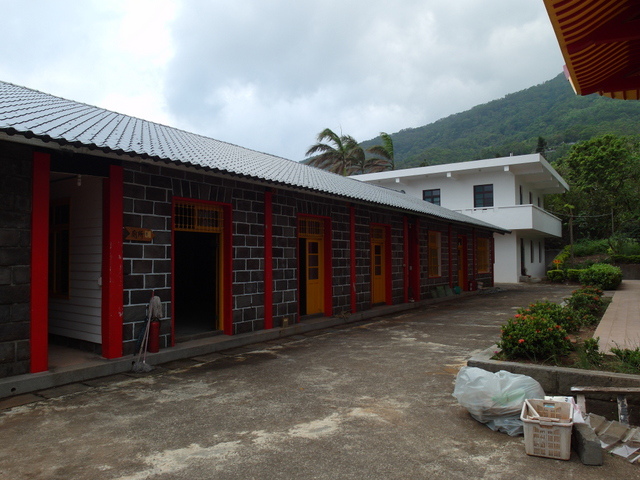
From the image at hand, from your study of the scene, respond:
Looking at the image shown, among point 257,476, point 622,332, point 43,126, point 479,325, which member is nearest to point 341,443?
point 257,476

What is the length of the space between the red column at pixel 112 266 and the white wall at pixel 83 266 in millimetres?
205

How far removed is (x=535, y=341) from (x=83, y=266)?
6388 mm

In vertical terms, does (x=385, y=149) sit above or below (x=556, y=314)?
above

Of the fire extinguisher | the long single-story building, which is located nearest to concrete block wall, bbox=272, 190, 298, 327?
the long single-story building

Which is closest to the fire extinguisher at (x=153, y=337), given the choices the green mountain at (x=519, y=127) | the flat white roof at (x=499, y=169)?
the flat white roof at (x=499, y=169)

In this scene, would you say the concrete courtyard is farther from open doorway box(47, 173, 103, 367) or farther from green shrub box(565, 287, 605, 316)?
green shrub box(565, 287, 605, 316)

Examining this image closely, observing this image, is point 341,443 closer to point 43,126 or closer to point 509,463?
point 509,463

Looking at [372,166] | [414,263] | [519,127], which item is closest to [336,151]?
[372,166]

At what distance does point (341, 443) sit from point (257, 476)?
0.85m

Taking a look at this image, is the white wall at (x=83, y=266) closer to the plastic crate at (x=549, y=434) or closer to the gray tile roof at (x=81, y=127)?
the gray tile roof at (x=81, y=127)

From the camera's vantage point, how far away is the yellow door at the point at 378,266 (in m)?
13.5

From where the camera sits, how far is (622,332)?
298 inches

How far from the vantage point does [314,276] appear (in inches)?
439

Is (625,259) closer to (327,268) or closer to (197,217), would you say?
(327,268)
